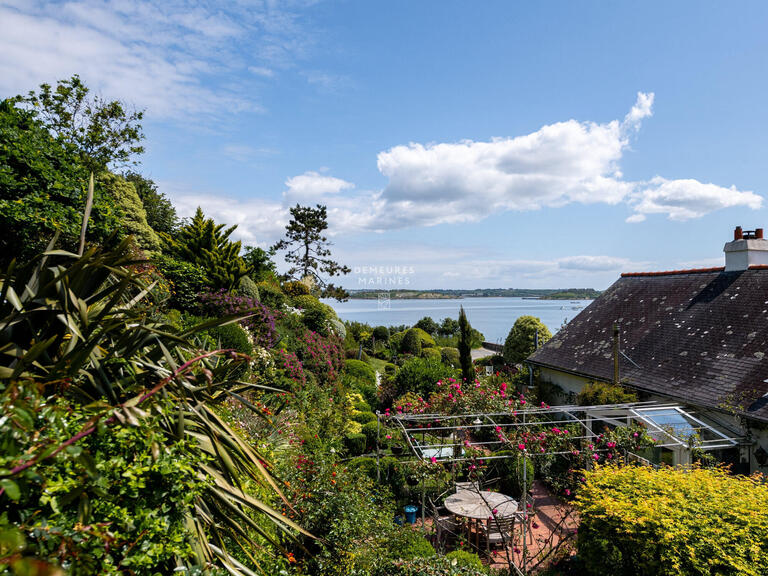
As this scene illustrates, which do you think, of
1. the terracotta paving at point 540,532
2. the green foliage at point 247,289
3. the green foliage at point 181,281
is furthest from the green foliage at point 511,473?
the green foliage at point 181,281

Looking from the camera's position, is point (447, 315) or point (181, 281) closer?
point (181, 281)

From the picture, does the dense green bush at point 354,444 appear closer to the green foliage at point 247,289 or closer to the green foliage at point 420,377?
the green foliage at point 420,377

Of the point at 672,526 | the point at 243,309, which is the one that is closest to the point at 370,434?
the point at 243,309

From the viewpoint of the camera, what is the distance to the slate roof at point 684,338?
8867 mm

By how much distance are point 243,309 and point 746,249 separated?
14.7 m

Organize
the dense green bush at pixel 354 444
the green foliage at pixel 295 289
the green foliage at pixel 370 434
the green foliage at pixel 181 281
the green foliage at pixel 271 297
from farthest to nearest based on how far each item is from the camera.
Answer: the green foliage at pixel 295 289
the green foliage at pixel 271 297
the green foliage at pixel 181 281
the green foliage at pixel 370 434
the dense green bush at pixel 354 444

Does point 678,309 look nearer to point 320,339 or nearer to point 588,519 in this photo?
point 588,519

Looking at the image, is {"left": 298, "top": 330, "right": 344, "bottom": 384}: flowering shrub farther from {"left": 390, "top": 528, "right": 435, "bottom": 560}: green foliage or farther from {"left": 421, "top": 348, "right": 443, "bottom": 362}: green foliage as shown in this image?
{"left": 421, "top": 348, "right": 443, "bottom": 362}: green foliage

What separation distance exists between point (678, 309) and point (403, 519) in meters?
10.2

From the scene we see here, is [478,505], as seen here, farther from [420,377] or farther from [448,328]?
[448,328]

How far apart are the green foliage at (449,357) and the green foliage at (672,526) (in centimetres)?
1937

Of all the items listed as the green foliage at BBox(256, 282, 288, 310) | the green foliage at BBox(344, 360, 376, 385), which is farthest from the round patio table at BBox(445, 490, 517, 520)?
the green foliage at BBox(256, 282, 288, 310)

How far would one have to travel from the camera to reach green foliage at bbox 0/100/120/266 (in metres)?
6.73

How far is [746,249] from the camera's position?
11641 millimetres
